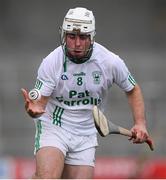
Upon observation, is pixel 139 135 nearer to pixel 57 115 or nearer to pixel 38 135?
pixel 57 115

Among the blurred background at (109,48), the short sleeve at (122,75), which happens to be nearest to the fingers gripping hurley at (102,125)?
the short sleeve at (122,75)

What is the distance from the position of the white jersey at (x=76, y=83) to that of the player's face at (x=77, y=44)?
0.51 ft

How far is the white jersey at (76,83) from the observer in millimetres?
7059

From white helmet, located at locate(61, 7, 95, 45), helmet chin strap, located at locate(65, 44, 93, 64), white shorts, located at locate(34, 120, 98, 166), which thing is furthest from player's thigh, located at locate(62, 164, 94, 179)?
white helmet, located at locate(61, 7, 95, 45)

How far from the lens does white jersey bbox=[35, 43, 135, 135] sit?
7059mm

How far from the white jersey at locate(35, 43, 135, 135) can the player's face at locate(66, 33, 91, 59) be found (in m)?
0.16

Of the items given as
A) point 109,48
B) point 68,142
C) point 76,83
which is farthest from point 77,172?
point 109,48

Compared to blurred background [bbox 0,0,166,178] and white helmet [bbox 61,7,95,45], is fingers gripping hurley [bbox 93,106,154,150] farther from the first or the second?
blurred background [bbox 0,0,166,178]

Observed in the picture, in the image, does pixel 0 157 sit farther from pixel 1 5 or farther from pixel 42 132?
pixel 42 132

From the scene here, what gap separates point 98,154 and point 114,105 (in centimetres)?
104

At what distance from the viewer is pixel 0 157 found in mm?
13883

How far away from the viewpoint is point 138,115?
723cm

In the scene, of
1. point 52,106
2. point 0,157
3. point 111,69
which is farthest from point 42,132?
point 0,157

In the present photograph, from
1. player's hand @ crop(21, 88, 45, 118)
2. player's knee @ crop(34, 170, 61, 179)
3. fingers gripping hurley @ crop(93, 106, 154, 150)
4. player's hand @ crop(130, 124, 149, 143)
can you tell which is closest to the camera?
player's hand @ crop(21, 88, 45, 118)
